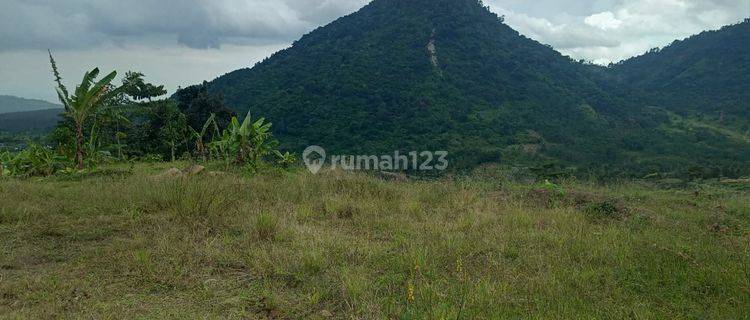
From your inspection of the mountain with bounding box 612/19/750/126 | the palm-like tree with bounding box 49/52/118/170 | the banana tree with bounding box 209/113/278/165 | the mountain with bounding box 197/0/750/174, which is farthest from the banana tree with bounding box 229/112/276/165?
the mountain with bounding box 612/19/750/126

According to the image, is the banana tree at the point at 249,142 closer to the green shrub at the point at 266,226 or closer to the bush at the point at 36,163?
the bush at the point at 36,163

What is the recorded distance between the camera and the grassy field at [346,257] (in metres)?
3.09

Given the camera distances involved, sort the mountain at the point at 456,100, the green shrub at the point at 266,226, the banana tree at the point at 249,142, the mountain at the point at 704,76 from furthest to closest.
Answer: the mountain at the point at 704,76 < the mountain at the point at 456,100 < the banana tree at the point at 249,142 < the green shrub at the point at 266,226

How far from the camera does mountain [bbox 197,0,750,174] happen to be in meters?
46.1

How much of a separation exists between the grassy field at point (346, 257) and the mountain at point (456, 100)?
33153 mm

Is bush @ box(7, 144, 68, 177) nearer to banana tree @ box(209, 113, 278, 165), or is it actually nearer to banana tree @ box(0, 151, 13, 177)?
banana tree @ box(0, 151, 13, 177)

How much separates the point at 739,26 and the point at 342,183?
→ 112 m

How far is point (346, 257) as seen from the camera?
4031 millimetres

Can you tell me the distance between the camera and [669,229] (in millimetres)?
5379

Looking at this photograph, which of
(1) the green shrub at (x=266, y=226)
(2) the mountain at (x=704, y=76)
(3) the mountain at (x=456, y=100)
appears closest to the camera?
(1) the green shrub at (x=266, y=226)

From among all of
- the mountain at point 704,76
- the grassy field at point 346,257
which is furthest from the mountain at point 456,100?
the grassy field at point 346,257

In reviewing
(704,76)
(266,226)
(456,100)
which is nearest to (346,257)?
(266,226)

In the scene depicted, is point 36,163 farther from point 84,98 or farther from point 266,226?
point 266,226

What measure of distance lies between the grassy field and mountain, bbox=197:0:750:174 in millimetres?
33153
